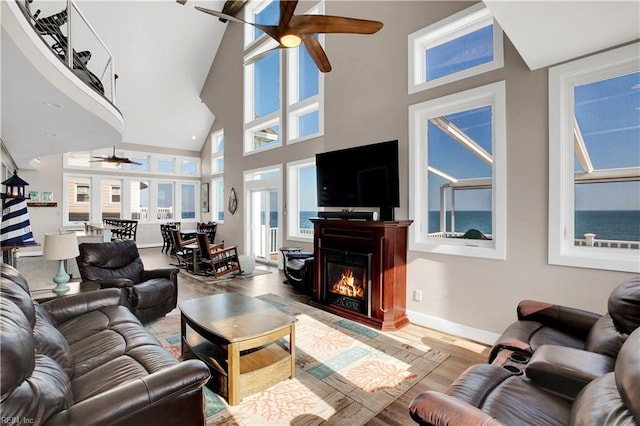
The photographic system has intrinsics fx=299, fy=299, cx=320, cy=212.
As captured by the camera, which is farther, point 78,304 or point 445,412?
point 78,304

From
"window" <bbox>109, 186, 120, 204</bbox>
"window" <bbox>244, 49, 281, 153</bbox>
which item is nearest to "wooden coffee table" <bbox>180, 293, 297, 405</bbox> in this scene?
"window" <bbox>244, 49, 281, 153</bbox>

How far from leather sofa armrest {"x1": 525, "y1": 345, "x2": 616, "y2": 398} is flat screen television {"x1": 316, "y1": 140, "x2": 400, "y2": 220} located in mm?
2264

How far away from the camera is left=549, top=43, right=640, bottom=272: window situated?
2.47 meters

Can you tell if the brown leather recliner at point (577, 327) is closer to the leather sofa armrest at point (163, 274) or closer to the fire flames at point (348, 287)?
the fire flames at point (348, 287)

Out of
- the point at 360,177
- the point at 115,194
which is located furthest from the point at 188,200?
the point at 360,177

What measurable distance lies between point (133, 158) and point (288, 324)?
10.7 m

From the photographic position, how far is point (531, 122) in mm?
2816

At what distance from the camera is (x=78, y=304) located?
2506 mm

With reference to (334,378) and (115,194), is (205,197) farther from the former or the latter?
(334,378)

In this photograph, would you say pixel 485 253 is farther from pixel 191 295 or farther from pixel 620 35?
pixel 191 295

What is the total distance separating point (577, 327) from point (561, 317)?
11 cm

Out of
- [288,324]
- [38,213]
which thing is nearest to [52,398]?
[288,324]

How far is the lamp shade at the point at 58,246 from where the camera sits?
2.82m

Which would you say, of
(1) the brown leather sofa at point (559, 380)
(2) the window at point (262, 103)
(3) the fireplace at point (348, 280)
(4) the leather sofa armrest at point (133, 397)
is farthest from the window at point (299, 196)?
(4) the leather sofa armrest at point (133, 397)
